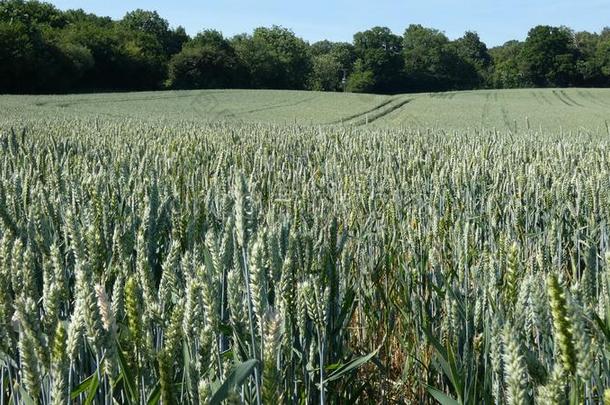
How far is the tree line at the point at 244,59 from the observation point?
3794 centimetres

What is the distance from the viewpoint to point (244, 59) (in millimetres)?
51469

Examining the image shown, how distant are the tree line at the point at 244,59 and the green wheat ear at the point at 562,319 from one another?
128 ft

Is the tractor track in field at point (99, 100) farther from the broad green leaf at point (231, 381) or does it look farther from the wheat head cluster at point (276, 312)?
the broad green leaf at point (231, 381)

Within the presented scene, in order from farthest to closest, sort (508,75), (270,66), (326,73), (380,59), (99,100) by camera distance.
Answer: (326,73) → (380,59) → (508,75) → (270,66) → (99,100)

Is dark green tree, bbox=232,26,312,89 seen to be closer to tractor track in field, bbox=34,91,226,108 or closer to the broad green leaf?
tractor track in field, bbox=34,91,226,108

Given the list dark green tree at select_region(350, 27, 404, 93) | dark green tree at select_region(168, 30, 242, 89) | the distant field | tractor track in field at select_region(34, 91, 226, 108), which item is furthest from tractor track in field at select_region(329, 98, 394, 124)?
dark green tree at select_region(350, 27, 404, 93)

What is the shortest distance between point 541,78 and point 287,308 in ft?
216

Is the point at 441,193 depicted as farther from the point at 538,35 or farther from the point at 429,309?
the point at 538,35

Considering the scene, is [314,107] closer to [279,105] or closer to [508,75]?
[279,105]

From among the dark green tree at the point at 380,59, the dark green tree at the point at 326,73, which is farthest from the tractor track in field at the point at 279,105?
the dark green tree at the point at 326,73

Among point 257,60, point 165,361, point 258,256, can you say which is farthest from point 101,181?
point 257,60

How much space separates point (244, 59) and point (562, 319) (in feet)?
171

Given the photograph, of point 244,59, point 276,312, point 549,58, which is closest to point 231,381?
point 276,312

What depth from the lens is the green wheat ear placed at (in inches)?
29.6
